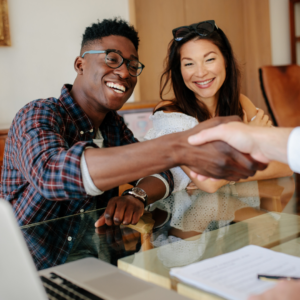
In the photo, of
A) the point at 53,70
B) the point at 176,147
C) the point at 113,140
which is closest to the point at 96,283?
the point at 176,147

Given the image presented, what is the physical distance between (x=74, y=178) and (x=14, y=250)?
42 centimetres

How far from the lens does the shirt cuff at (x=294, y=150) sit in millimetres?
819

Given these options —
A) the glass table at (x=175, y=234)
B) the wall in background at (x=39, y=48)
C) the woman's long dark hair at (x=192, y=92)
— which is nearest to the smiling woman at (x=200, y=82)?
the woman's long dark hair at (x=192, y=92)

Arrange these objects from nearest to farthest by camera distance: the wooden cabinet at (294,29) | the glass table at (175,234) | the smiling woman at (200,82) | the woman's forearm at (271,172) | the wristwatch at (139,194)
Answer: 1. the glass table at (175,234)
2. the wristwatch at (139,194)
3. the woman's forearm at (271,172)
4. the smiling woman at (200,82)
5. the wooden cabinet at (294,29)

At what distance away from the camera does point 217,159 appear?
2.88ft

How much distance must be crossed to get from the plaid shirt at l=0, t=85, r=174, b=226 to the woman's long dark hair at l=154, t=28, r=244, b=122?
40 centimetres

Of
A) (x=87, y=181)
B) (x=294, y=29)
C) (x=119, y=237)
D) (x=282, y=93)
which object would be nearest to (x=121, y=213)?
(x=119, y=237)

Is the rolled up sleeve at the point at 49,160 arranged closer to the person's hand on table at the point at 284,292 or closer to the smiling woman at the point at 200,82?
the person's hand on table at the point at 284,292

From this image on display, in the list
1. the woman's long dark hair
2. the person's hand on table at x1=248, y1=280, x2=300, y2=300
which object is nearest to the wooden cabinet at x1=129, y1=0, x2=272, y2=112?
the woman's long dark hair

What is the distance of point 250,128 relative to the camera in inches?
35.0

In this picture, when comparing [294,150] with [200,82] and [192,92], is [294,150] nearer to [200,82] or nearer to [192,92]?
[200,82]

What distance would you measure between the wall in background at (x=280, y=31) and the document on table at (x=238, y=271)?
478cm

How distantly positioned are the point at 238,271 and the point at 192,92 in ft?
4.66

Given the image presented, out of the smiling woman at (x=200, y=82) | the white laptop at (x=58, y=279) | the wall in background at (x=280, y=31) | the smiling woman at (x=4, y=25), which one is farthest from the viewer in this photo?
the wall in background at (x=280, y=31)
